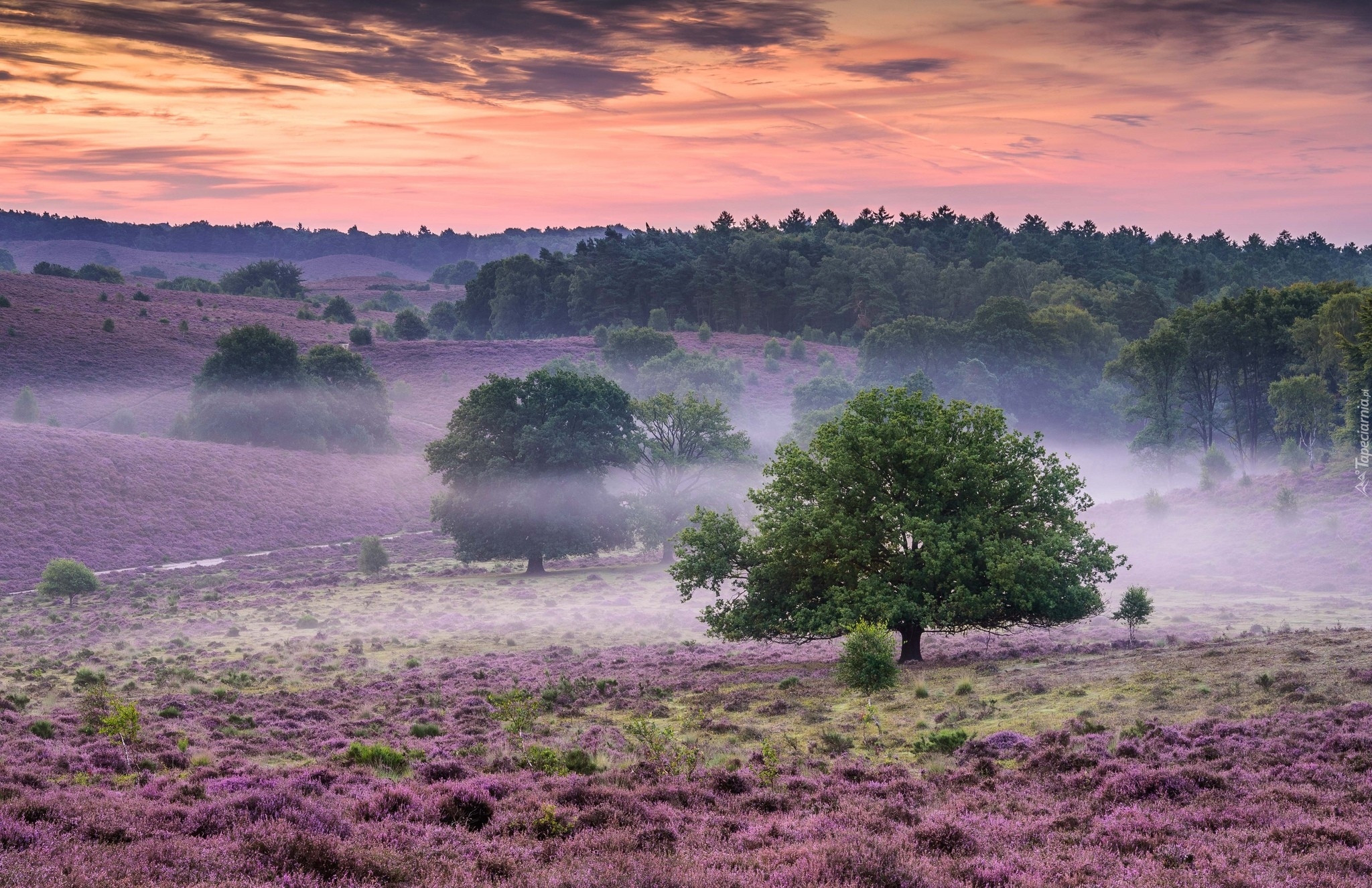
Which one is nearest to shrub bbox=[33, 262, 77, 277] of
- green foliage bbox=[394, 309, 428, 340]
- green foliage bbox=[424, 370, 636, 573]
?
green foliage bbox=[394, 309, 428, 340]

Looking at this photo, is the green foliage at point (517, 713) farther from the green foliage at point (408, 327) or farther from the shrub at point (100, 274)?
the shrub at point (100, 274)

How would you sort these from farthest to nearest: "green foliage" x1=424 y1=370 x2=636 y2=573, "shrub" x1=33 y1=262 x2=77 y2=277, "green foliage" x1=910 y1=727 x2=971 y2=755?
"shrub" x1=33 y1=262 x2=77 y2=277, "green foliage" x1=424 y1=370 x2=636 y2=573, "green foliage" x1=910 y1=727 x2=971 y2=755

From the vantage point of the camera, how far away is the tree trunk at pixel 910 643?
1224 inches

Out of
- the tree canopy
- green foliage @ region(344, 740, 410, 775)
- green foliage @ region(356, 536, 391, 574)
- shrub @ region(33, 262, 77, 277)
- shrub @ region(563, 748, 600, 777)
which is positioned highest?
shrub @ region(33, 262, 77, 277)

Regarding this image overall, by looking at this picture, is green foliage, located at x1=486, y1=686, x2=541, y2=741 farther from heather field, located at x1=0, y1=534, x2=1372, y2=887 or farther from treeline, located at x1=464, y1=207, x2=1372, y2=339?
treeline, located at x1=464, y1=207, x2=1372, y2=339

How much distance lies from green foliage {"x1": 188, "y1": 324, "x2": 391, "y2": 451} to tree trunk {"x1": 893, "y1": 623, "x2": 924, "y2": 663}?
279ft

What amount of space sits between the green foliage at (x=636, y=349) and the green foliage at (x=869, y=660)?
109190mm

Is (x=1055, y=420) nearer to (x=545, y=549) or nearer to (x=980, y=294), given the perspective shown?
(x=980, y=294)

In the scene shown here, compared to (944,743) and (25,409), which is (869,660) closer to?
(944,743)

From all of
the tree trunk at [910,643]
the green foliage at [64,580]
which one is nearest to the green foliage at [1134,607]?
the tree trunk at [910,643]

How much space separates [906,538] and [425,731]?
50.4 ft

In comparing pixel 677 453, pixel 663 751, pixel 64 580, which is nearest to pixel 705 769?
pixel 663 751

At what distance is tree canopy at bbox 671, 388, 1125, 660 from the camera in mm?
28188

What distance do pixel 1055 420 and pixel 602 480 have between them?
260ft
